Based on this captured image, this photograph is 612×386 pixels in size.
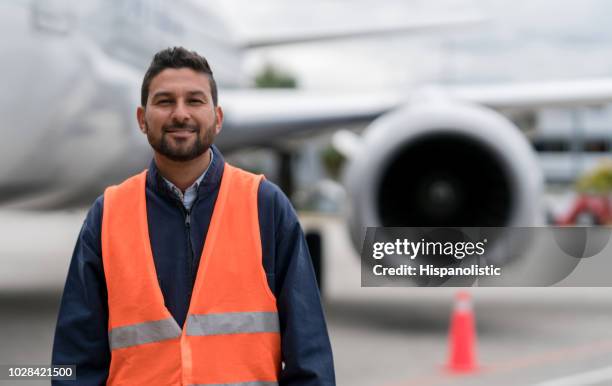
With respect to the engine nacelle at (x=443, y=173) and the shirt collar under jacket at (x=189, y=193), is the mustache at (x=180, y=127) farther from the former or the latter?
the engine nacelle at (x=443, y=173)

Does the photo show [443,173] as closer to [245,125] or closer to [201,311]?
[245,125]

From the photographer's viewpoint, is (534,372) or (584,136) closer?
(534,372)

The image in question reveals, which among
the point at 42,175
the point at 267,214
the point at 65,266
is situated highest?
the point at 65,266

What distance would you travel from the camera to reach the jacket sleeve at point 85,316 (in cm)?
188

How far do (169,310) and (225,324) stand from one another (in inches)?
4.6

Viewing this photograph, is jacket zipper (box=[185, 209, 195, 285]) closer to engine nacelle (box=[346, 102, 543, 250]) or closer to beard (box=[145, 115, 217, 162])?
beard (box=[145, 115, 217, 162])

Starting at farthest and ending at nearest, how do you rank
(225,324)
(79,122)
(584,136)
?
(584,136), (79,122), (225,324)

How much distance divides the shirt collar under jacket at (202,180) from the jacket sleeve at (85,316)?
137 mm

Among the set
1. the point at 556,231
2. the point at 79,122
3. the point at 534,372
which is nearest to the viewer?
the point at 534,372

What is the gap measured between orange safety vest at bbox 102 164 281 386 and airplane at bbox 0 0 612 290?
3392 mm

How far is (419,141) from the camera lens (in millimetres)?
6598

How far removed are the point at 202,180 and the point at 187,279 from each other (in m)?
0.20

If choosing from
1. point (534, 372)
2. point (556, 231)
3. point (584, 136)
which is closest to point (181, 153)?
point (534, 372)

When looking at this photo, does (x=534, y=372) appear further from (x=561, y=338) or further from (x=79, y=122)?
(x=79, y=122)
